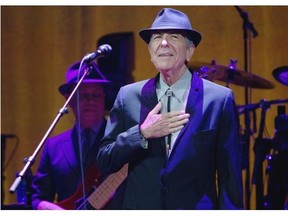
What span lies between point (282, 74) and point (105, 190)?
46.3 inches

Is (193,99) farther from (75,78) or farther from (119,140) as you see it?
(75,78)

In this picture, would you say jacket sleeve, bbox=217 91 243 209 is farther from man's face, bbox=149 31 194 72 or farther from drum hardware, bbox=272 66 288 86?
drum hardware, bbox=272 66 288 86

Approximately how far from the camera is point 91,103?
389cm

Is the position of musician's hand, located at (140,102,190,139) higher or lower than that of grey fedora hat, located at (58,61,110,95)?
lower

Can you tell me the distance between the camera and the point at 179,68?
3.44 m

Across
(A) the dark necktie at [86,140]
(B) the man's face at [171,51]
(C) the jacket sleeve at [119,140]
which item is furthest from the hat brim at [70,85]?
(B) the man's face at [171,51]

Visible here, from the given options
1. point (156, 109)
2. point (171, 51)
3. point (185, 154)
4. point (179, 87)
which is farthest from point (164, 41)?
point (185, 154)

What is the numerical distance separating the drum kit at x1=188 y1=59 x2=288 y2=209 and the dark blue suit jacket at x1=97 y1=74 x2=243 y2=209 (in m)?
0.43

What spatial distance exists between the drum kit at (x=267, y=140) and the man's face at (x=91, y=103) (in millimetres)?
550

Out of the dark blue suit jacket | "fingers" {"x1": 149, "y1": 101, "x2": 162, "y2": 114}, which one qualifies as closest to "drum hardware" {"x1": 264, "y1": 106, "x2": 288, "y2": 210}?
the dark blue suit jacket

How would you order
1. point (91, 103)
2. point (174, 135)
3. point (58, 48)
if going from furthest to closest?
1. point (58, 48)
2. point (91, 103)
3. point (174, 135)

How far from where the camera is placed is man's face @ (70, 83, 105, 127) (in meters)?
3.87

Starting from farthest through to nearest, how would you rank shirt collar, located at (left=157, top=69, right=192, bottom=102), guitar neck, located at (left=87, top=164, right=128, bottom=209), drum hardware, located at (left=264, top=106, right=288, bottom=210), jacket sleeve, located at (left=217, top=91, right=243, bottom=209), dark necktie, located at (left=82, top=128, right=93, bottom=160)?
dark necktie, located at (left=82, top=128, right=93, bottom=160) → drum hardware, located at (left=264, top=106, right=288, bottom=210) → guitar neck, located at (left=87, top=164, right=128, bottom=209) → shirt collar, located at (left=157, top=69, right=192, bottom=102) → jacket sleeve, located at (left=217, top=91, right=243, bottom=209)

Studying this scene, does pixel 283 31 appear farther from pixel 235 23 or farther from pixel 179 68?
pixel 179 68
